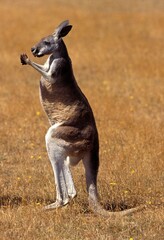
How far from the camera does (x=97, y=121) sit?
504 inches

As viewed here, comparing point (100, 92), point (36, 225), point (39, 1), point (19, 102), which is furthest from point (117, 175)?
point (39, 1)

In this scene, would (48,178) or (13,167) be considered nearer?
(48,178)

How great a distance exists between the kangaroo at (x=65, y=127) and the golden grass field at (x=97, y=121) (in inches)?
10.5

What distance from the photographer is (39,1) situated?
28125 millimetres

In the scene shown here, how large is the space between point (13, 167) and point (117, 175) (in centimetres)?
165

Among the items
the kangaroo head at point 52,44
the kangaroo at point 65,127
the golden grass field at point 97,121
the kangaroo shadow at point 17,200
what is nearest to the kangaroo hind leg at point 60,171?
the kangaroo at point 65,127

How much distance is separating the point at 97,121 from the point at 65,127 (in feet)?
16.7

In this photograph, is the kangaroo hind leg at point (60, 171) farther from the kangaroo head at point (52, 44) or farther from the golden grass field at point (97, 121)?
the kangaroo head at point (52, 44)

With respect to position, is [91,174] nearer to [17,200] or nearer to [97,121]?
[17,200]

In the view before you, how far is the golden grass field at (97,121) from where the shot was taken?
7.37m

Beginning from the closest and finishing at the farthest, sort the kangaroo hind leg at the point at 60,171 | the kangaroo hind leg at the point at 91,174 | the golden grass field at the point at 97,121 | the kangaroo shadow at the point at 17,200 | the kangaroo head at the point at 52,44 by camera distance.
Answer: the golden grass field at the point at 97,121 < the kangaroo hind leg at the point at 60,171 < the kangaroo hind leg at the point at 91,174 < the kangaroo head at the point at 52,44 < the kangaroo shadow at the point at 17,200

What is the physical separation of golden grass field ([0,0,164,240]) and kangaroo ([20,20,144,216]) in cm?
27

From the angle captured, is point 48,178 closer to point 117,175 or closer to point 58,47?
point 117,175

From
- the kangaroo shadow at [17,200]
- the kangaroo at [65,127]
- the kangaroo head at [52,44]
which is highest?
the kangaroo head at [52,44]
